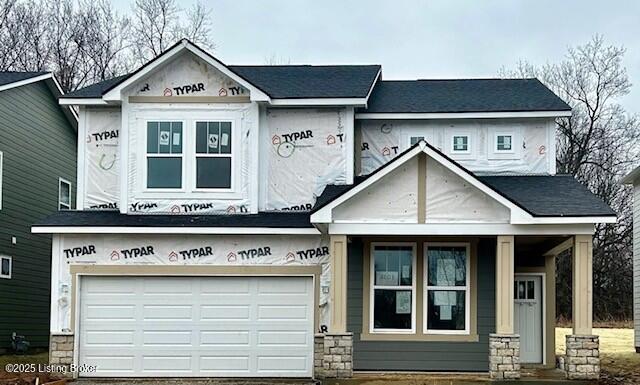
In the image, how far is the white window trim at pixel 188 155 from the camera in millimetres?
16969

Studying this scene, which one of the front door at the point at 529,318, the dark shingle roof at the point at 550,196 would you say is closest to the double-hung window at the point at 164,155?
the dark shingle roof at the point at 550,196

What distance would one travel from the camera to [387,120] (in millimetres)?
17750

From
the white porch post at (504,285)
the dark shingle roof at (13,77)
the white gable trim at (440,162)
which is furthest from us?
the dark shingle roof at (13,77)

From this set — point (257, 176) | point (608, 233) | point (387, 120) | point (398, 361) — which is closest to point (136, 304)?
point (257, 176)

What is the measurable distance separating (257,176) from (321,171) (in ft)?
4.14

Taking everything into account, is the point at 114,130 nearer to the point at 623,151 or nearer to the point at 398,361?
the point at 398,361

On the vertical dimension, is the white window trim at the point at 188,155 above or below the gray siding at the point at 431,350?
above

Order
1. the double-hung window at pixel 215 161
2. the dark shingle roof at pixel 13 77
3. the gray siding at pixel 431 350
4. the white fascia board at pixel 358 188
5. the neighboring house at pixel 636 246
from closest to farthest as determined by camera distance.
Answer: the white fascia board at pixel 358 188 → the gray siding at pixel 431 350 → the double-hung window at pixel 215 161 → the dark shingle roof at pixel 13 77 → the neighboring house at pixel 636 246

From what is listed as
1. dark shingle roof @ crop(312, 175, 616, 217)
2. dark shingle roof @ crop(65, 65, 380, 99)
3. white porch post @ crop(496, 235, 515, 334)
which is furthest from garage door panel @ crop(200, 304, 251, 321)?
white porch post @ crop(496, 235, 515, 334)

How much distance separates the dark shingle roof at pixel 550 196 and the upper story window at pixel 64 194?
12.2 m

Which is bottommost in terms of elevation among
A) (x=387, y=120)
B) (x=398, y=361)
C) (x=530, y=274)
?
(x=398, y=361)

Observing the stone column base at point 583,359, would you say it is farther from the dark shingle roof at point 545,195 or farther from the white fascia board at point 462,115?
the white fascia board at point 462,115

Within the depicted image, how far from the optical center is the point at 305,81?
1848 cm

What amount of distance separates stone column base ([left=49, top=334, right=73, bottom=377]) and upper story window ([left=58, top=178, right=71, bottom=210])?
813cm
